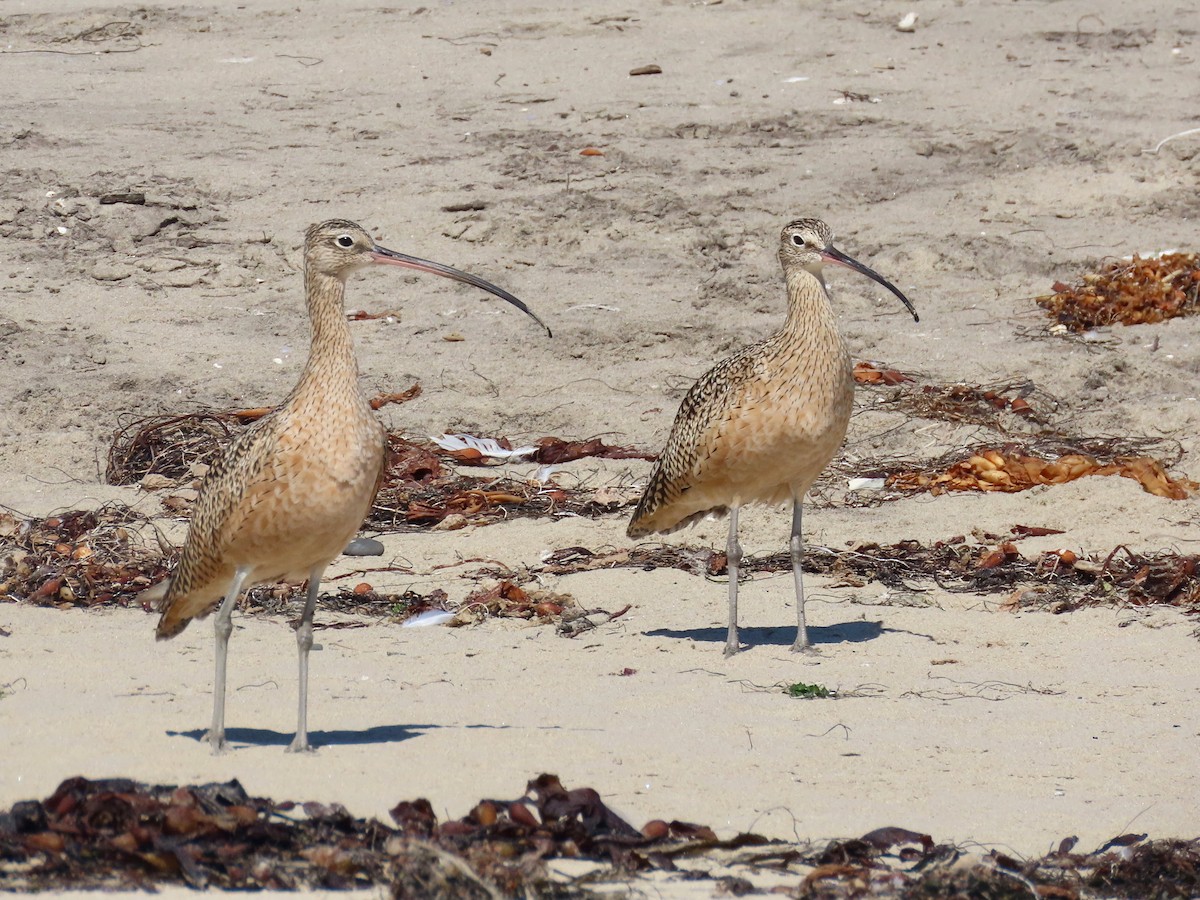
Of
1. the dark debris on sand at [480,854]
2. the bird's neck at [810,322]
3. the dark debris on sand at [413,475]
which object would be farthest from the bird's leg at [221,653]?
the dark debris on sand at [413,475]

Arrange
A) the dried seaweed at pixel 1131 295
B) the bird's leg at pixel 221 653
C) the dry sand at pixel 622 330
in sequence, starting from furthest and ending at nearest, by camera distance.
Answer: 1. the dried seaweed at pixel 1131 295
2. the dry sand at pixel 622 330
3. the bird's leg at pixel 221 653

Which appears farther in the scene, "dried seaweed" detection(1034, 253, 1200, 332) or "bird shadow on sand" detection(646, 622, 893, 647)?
"dried seaweed" detection(1034, 253, 1200, 332)

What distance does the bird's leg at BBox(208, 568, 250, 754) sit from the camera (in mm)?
6238

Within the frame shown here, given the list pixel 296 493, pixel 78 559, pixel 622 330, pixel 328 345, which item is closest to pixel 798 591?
pixel 328 345

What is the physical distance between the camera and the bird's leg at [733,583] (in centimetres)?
841

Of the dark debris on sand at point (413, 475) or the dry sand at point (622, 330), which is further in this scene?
the dark debris on sand at point (413, 475)

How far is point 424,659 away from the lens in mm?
8047

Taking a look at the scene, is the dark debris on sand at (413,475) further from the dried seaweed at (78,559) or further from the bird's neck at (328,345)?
the bird's neck at (328,345)

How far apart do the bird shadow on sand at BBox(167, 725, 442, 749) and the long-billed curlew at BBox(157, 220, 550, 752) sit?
17 centimetres

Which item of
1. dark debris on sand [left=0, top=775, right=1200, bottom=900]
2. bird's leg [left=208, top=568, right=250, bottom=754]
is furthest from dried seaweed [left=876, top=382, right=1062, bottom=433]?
dark debris on sand [left=0, top=775, right=1200, bottom=900]

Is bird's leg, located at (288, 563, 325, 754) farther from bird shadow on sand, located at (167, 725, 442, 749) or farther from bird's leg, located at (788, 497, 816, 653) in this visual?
bird's leg, located at (788, 497, 816, 653)

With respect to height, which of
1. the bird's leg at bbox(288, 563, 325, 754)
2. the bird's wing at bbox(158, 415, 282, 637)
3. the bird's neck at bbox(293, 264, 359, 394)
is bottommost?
the bird's leg at bbox(288, 563, 325, 754)

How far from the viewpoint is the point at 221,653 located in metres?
6.54

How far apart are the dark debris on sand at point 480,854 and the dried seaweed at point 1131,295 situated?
792 centimetres
